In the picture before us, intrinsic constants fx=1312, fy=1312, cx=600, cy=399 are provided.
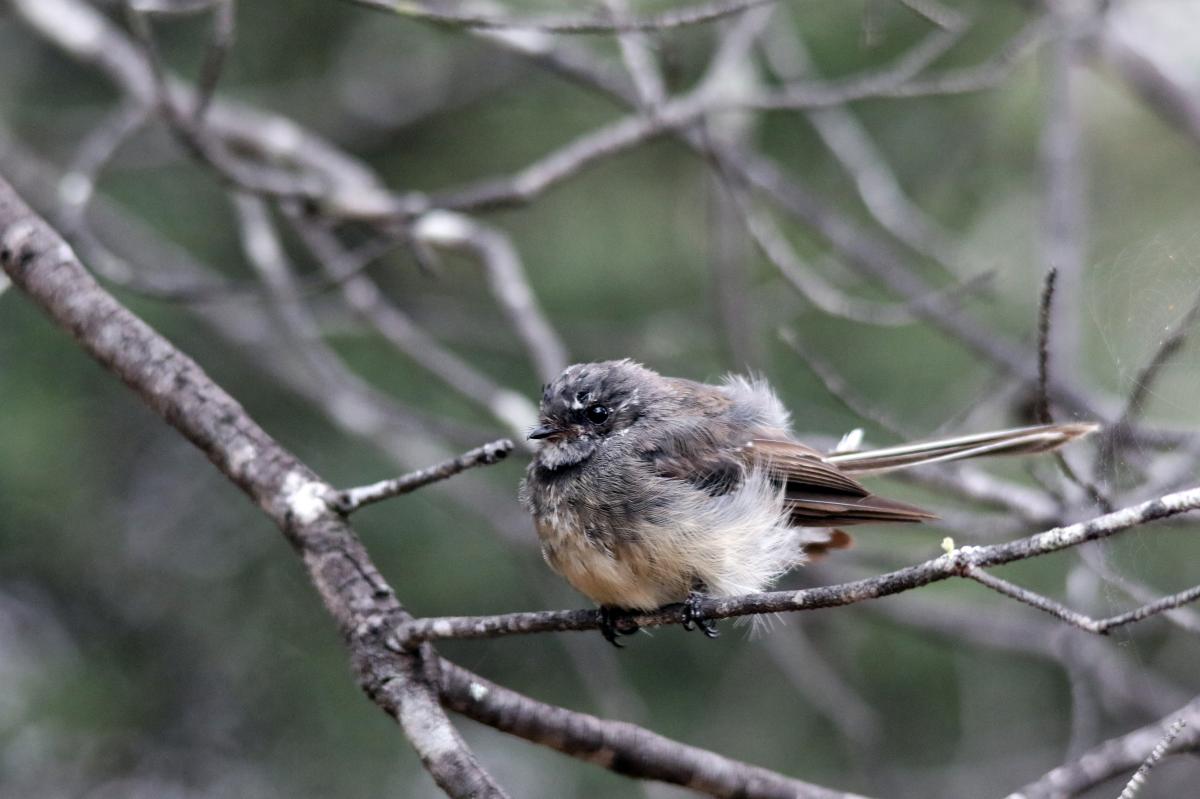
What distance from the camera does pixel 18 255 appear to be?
12.3 feet

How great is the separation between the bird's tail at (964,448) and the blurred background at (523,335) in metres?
0.74

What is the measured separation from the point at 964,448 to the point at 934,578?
195cm

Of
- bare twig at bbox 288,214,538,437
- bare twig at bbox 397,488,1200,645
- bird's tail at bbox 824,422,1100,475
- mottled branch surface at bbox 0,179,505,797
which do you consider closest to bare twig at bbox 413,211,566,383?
bare twig at bbox 288,214,538,437

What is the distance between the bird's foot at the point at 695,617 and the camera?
3474 mm

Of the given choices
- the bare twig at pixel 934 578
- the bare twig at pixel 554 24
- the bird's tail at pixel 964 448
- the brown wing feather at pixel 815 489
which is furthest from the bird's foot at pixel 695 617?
the bare twig at pixel 554 24

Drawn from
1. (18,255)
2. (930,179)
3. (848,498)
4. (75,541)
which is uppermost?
(930,179)

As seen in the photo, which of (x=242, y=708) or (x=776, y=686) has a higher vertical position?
(x=776, y=686)

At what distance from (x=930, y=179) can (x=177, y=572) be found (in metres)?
4.81

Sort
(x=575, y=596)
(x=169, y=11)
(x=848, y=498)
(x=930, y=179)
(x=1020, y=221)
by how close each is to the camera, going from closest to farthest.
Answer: (x=848, y=498), (x=169, y=11), (x=575, y=596), (x=930, y=179), (x=1020, y=221)

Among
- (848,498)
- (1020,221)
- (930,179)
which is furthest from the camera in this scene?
(1020,221)

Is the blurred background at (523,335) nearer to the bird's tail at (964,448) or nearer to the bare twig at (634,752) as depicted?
the bird's tail at (964,448)

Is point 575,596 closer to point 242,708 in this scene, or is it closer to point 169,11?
point 242,708

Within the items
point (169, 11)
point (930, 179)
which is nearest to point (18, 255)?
point (169, 11)

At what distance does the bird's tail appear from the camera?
3922 millimetres
